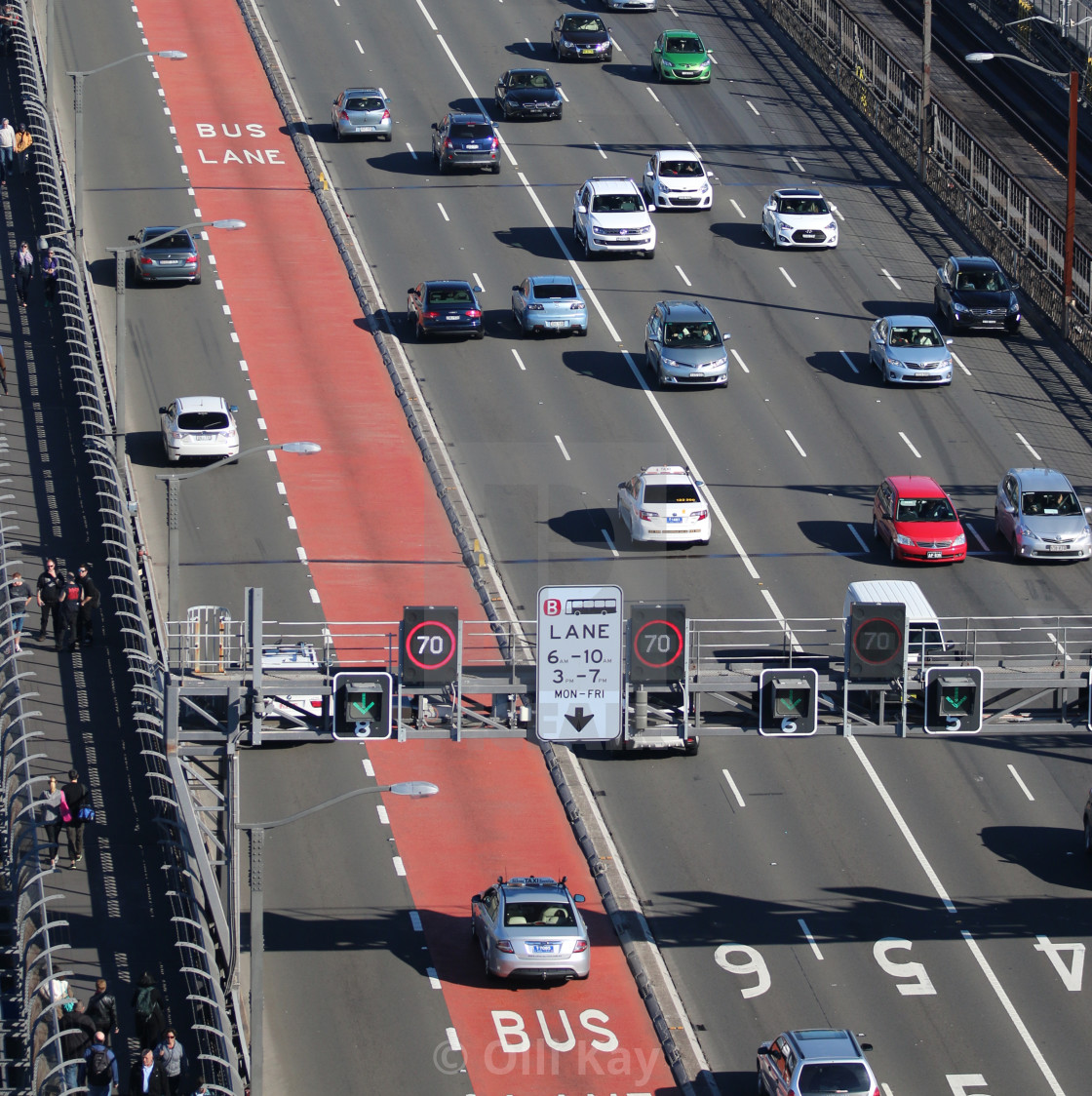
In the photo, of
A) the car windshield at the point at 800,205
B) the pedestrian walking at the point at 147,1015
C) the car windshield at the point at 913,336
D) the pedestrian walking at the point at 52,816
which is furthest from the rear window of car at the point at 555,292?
the pedestrian walking at the point at 147,1015

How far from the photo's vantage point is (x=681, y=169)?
7425 cm

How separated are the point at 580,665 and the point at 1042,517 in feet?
72.2

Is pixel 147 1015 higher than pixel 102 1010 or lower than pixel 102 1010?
lower

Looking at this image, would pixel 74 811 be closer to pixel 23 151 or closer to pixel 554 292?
pixel 554 292

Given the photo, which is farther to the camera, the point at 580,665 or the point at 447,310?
the point at 447,310

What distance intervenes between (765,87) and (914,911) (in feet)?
157

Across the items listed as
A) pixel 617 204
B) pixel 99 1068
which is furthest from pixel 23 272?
pixel 99 1068

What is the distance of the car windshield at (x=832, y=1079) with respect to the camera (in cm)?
3450

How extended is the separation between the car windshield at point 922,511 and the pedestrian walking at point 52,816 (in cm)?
2224

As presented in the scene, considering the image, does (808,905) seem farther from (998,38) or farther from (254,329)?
(998,38)

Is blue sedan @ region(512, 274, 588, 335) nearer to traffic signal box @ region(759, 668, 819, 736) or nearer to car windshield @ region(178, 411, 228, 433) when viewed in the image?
car windshield @ region(178, 411, 228, 433)

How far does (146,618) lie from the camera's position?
154 feet

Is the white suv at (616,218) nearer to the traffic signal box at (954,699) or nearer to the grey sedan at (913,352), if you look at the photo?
the grey sedan at (913,352)

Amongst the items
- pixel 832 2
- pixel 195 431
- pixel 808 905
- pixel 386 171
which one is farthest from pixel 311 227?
pixel 808 905
